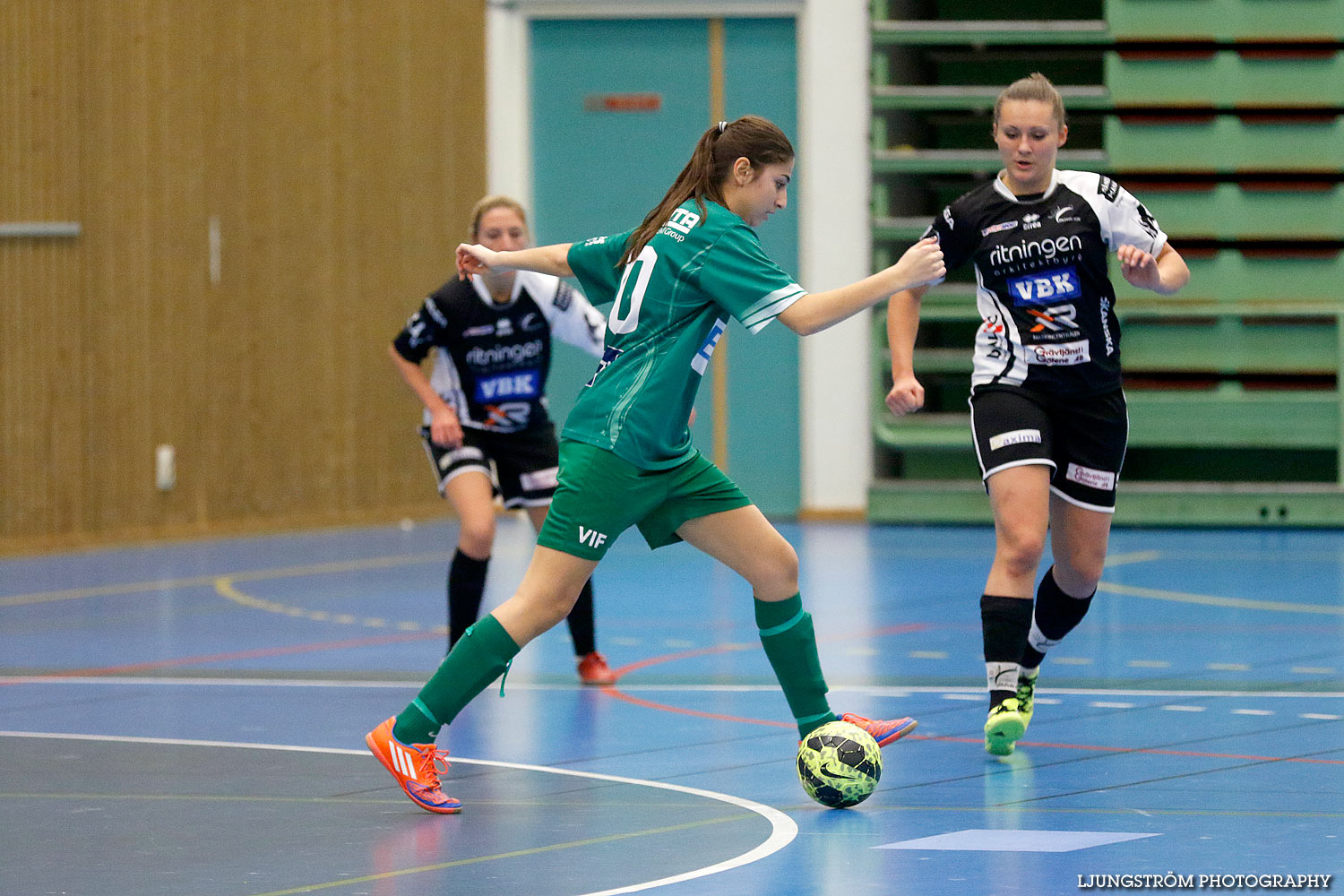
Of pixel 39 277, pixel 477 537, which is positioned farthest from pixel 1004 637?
pixel 39 277

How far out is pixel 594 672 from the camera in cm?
766

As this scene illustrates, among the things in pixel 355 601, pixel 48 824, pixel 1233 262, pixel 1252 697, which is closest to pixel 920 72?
pixel 1233 262

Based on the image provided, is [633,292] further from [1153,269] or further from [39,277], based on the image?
[39,277]

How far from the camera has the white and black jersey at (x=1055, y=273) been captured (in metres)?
6.02

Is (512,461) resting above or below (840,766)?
above

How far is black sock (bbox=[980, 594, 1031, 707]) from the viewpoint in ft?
19.3

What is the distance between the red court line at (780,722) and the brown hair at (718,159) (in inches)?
76.2

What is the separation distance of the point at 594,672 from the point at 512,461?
88cm

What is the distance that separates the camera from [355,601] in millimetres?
10680

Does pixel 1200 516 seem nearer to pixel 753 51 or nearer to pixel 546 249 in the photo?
pixel 753 51

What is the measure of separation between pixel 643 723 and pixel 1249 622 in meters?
3.77

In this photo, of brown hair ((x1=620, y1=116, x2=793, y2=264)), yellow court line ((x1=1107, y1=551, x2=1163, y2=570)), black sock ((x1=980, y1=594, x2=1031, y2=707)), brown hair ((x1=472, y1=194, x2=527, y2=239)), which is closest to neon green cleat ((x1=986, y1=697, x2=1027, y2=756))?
black sock ((x1=980, y1=594, x2=1031, y2=707))

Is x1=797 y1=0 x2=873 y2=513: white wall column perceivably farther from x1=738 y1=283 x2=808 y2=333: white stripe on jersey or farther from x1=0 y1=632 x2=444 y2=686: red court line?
x1=738 y1=283 x2=808 y2=333: white stripe on jersey

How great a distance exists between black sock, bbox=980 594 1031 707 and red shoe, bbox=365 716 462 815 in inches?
66.0
